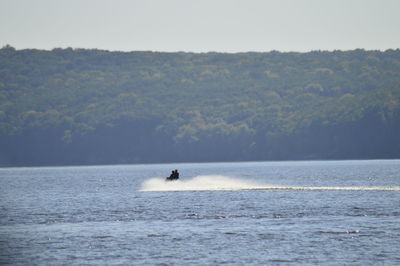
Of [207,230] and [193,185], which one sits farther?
[193,185]

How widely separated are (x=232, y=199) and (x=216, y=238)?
117 ft

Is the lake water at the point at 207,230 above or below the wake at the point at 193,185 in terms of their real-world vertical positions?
below

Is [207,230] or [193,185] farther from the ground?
[193,185]

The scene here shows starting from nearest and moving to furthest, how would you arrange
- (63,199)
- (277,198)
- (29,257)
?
(29,257) < (277,198) < (63,199)

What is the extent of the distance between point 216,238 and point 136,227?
9.34 meters

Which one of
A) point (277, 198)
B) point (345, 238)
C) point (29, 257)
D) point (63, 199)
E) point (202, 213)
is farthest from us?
point (63, 199)

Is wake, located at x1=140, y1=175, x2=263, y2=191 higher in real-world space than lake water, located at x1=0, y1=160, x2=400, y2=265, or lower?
higher

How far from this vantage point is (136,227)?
6606 cm

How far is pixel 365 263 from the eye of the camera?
48.4 metres

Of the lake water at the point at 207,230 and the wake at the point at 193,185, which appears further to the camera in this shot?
the wake at the point at 193,185

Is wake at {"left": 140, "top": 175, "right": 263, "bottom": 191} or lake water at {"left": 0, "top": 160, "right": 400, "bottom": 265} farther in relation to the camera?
wake at {"left": 140, "top": 175, "right": 263, "bottom": 191}

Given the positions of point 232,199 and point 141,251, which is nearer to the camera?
point 141,251

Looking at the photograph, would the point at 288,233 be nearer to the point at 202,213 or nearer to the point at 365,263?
the point at 365,263

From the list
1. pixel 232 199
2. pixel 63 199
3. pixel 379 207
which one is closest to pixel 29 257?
pixel 379 207
